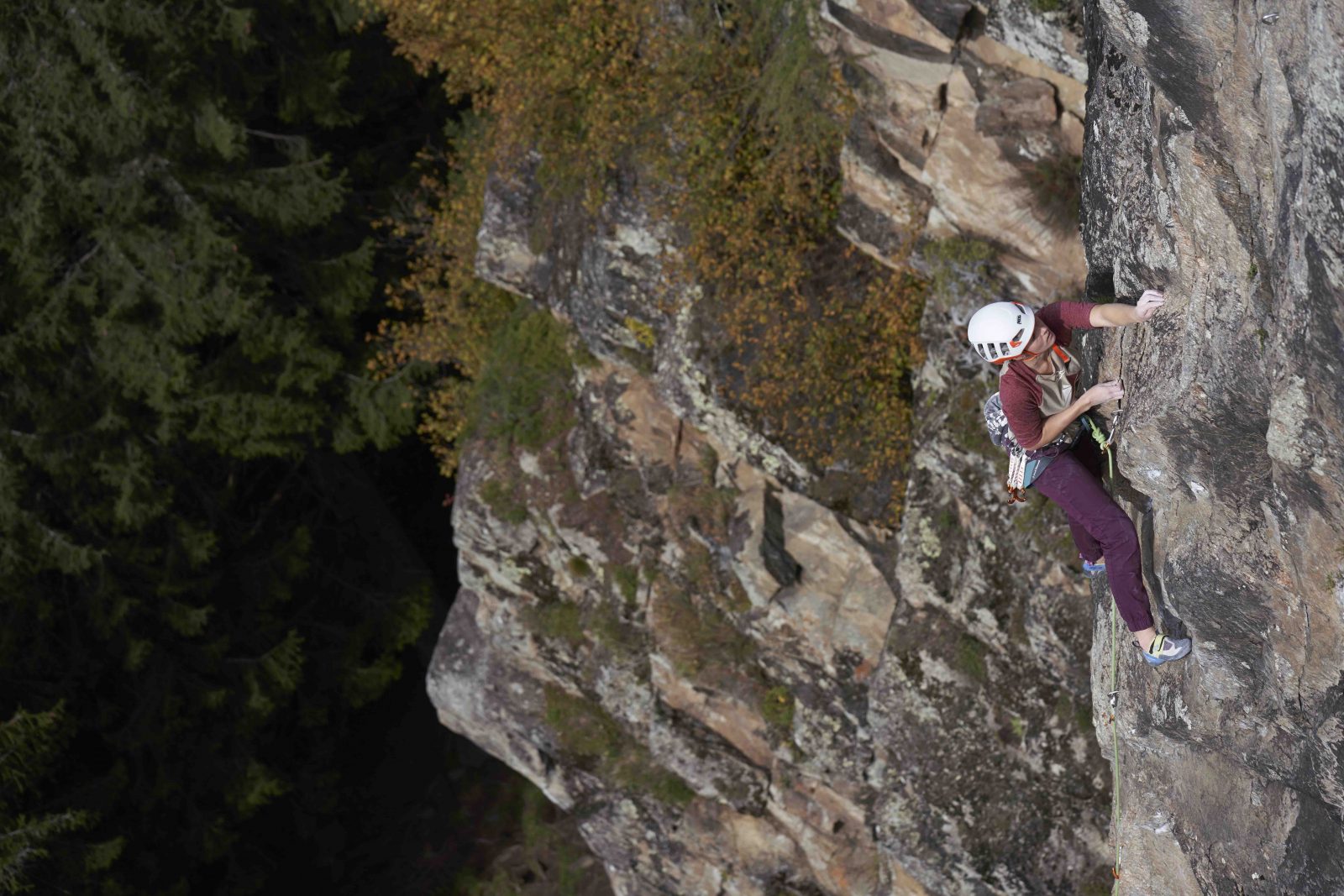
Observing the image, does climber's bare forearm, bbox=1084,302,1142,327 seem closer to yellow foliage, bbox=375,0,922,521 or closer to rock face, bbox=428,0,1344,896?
rock face, bbox=428,0,1344,896

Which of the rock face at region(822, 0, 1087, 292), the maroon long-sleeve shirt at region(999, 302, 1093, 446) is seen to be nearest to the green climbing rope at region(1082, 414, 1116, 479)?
the maroon long-sleeve shirt at region(999, 302, 1093, 446)

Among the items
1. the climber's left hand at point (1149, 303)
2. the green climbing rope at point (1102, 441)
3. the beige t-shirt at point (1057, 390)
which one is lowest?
the green climbing rope at point (1102, 441)

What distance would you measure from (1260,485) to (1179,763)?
2.31 metres

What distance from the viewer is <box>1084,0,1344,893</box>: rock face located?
4777mm

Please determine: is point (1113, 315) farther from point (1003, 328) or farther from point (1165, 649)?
point (1165, 649)

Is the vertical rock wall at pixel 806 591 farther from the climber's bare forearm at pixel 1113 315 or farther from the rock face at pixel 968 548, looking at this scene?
the climber's bare forearm at pixel 1113 315

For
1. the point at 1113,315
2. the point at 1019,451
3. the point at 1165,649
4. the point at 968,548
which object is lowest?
the point at 968,548

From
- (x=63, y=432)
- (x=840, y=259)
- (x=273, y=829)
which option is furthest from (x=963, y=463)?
(x=273, y=829)

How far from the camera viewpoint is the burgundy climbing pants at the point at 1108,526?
7164 mm

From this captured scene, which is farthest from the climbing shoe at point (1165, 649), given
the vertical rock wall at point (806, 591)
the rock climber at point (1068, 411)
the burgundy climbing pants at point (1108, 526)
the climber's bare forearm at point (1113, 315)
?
the climber's bare forearm at point (1113, 315)

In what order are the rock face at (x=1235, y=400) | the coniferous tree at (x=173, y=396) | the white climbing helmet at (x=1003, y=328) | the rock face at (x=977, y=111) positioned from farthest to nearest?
the coniferous tree at (x=173, y=396) < the rock face at (x=977, y=111) < the white climbing helmet at (x=1003, y=328) < the rock face at (x=1235, y=400)

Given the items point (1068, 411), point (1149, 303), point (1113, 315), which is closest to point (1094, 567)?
point (1068, 411)

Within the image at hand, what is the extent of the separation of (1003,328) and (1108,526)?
4.88 ft

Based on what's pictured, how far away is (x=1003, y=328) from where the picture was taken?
21.6 feet
